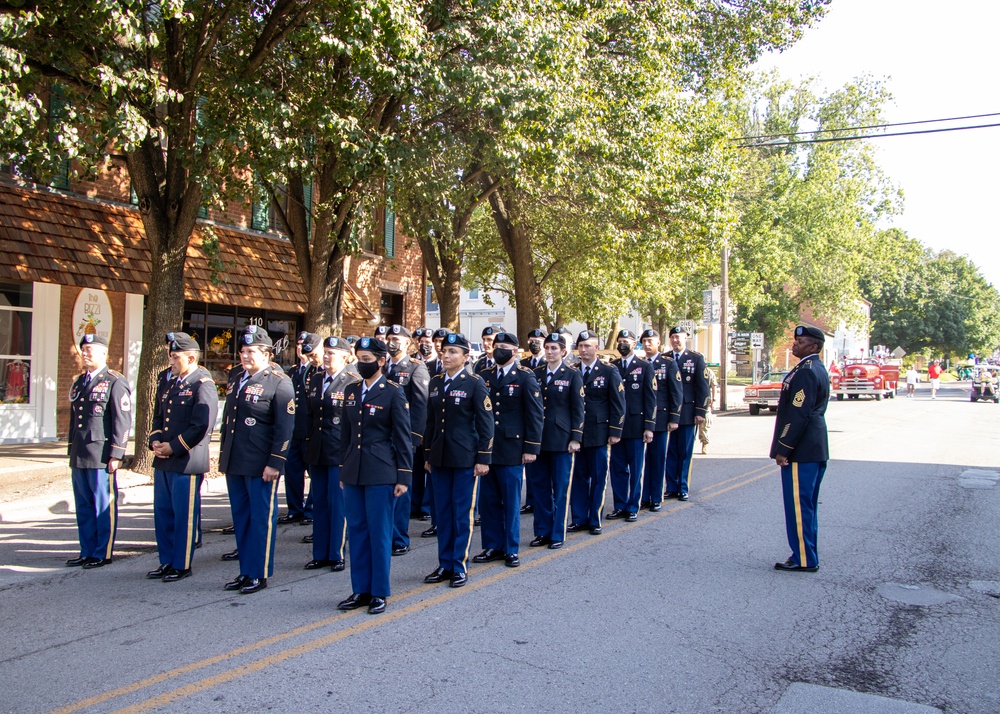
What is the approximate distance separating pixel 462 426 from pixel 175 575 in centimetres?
274

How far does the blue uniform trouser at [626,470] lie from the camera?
31.2ft

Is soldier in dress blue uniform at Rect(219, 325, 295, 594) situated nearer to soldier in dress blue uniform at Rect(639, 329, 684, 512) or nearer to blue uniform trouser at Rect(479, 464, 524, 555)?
blue uniform trouser at Rect(479, 464, 524, 555)

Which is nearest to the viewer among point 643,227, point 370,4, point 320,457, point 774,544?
point 320,457

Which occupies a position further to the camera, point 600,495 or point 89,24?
point 89,24

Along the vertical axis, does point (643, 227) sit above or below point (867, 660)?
above

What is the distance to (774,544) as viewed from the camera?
8.07m

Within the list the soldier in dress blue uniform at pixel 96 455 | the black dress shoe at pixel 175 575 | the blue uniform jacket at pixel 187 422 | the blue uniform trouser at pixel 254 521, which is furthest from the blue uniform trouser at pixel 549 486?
the soldier in dress blue uniform at pixel 96 455

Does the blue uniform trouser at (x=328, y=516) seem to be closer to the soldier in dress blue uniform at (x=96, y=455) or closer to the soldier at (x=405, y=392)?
the soldier at (x=405, y=392)

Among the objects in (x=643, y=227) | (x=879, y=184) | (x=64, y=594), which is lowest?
(x=64, y=594)

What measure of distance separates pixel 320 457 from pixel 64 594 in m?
2.30

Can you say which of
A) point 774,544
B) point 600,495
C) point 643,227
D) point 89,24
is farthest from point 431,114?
point 774,544

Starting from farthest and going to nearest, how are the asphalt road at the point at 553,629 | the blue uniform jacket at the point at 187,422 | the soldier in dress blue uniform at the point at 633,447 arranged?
the soldier in dress blue uniform at the point at 633,447 → the blue uniform jacket at the point at 187,422 → the asphalt road at the point at 553,629

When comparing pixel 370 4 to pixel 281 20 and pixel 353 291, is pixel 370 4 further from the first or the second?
pixel 353 291

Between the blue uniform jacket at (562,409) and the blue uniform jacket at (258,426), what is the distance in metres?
2.58
